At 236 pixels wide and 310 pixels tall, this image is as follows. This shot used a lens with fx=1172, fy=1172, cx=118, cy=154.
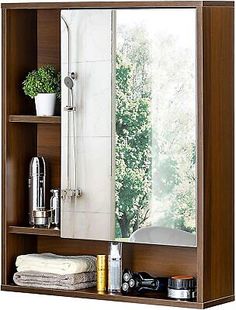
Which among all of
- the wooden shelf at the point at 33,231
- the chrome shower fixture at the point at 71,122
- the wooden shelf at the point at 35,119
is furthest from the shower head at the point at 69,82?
the wooden shelf at the point at 33,231

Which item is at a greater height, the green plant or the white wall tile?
the white wall tile

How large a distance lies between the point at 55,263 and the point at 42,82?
1.83 ft

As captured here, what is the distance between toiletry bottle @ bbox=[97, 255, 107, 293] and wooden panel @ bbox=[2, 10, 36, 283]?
0.32 m

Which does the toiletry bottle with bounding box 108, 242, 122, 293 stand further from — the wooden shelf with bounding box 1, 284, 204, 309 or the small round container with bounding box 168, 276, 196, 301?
the small round container with bounding box 168, 276, 196, 301

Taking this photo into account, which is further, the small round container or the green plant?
the green plant

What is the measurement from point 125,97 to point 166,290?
58cm

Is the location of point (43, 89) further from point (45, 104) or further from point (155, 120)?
point (155, 120)

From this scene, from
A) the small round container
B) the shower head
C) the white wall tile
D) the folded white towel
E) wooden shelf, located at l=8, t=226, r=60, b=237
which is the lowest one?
the small round container

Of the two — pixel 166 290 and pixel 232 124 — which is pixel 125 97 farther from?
pixel 166 290

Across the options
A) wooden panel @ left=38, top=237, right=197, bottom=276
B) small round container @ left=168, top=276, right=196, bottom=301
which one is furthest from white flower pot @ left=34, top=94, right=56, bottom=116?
small round container @ left=168, top=276, right=196, bottom=301

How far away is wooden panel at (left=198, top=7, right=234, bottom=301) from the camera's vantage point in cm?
328

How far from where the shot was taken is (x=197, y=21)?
325 centimetres

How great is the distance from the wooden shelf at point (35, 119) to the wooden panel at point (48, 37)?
0.20 meters

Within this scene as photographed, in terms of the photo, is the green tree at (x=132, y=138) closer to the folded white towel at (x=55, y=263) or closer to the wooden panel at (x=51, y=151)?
the folded white towel at (x=55, y=263)
